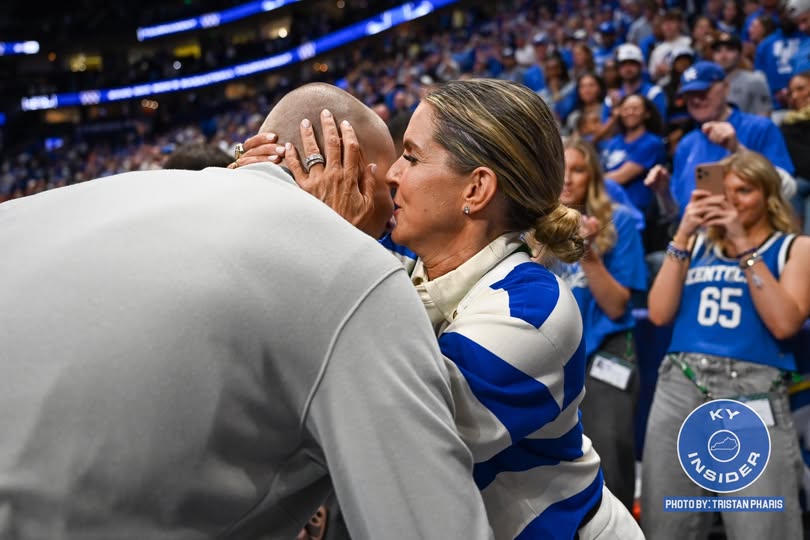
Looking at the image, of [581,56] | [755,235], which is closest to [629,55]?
[581,56]

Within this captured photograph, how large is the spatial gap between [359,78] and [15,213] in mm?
17912

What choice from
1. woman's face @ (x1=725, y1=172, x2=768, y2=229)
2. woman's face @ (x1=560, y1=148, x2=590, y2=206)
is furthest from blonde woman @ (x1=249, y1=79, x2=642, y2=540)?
woman's face @ (x1=560, y1=148, x2=590, y2=206)

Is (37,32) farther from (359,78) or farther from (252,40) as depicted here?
(359,78)

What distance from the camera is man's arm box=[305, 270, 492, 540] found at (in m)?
0.94

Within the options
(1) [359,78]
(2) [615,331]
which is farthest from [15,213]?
(1) [359,78]

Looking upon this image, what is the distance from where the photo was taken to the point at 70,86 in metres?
32.8

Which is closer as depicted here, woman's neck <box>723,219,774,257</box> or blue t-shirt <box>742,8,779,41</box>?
woman's neck <box>723,219,774,257</box>

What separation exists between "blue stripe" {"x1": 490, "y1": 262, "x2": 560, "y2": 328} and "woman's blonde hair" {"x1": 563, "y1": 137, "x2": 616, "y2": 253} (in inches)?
80.0

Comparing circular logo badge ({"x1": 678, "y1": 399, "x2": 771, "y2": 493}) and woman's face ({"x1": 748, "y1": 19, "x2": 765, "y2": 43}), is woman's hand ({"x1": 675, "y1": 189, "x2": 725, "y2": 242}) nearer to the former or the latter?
circular logo badge ({"x1": 678, "y1": 399, "x2": 771, "y2": 493})

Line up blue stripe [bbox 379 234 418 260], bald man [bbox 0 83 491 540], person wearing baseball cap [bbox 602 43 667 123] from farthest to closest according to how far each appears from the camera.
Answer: person wearing baseball cap [bbox 602 43 667 123], blue stripe [bbox 379 234 418 260], bald man [bbox 0 83 491 540]

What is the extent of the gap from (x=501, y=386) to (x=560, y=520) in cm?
34

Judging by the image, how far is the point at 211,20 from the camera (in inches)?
1221

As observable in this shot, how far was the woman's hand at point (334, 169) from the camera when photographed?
4.80 feet

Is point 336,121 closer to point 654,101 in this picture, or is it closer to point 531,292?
point 531,292
